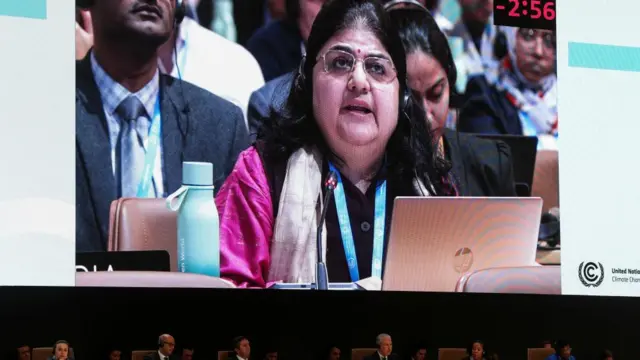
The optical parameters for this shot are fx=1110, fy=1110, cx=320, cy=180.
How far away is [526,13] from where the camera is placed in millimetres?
5625

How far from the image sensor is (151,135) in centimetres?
502

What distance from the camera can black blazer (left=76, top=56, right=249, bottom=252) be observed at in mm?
4855

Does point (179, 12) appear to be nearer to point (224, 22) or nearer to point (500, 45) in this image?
point (224, 22)

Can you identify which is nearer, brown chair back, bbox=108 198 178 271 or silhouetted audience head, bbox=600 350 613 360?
brown chair back, bbox=108 198 178 271

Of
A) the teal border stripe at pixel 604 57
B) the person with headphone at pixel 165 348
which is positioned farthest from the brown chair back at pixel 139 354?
the teal border stripe at pixel 604 57

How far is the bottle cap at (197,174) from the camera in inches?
196

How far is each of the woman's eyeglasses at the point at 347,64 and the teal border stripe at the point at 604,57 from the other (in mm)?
1100

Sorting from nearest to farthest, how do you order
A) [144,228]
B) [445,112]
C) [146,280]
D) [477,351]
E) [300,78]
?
[146,280] → [144,228] → [300,78] → [477,351] → [445,112]

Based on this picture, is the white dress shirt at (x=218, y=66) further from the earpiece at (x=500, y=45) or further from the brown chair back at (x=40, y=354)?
the brown chair back at (x=40, y=354)

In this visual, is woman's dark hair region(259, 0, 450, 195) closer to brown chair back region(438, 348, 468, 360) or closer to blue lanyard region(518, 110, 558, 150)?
blue lanyard region(518, 110, 558, 150)

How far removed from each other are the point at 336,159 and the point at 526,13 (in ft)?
4.17

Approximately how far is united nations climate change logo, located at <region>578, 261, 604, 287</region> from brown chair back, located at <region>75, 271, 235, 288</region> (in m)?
1.86

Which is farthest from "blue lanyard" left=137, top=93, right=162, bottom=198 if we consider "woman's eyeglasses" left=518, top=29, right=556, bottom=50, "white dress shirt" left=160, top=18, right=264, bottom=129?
"woman's eyeglasses" left=518, top=29, right=556, bottom=50

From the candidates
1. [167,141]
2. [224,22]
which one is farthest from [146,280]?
[224,22]
